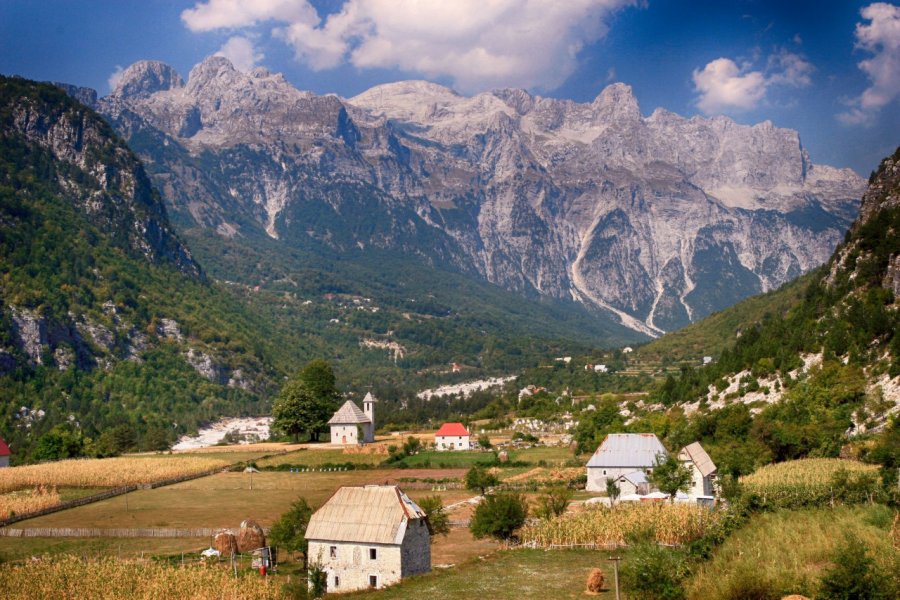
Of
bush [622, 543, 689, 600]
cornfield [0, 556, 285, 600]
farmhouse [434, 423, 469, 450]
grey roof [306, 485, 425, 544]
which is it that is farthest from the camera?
farmhouse [434, 423, 469, 450]

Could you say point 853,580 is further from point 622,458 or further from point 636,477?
point 622,458

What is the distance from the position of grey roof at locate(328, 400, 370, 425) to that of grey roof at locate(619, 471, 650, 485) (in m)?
45.2

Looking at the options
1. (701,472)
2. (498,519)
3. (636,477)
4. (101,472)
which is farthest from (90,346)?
(498,519)

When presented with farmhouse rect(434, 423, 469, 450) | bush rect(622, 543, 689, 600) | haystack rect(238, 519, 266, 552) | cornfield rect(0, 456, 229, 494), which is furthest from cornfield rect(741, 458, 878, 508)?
cornfield rect(0, 456, 229, 494)

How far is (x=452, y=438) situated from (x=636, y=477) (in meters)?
43.0

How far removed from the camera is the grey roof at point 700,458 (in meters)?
66.0

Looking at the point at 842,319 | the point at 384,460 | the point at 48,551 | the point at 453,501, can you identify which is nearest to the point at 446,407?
the point at 384,460

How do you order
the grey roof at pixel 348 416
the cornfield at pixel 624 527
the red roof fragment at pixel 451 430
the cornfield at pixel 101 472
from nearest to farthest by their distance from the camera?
the cornfield at pixel 624 527 < the cornfield at pixel 101 472 < the grey roof at pixel 348 416 < the red roof fragment at pixel 451 430

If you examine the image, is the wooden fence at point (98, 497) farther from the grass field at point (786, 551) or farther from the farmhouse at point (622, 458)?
the grass field at point (786, 551)

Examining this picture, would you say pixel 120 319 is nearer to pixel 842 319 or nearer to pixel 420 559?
→ pixel 842 319

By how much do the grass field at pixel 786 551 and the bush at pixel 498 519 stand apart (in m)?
12.8

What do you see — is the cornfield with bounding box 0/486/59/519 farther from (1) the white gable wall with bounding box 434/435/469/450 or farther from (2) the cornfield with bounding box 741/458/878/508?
(2) the cornfield with bounding box 741/458/878/508

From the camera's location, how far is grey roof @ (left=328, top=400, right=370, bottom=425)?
10750cm

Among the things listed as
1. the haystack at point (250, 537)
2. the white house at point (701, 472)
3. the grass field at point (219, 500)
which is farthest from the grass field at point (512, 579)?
the white house at point (701, 472)
